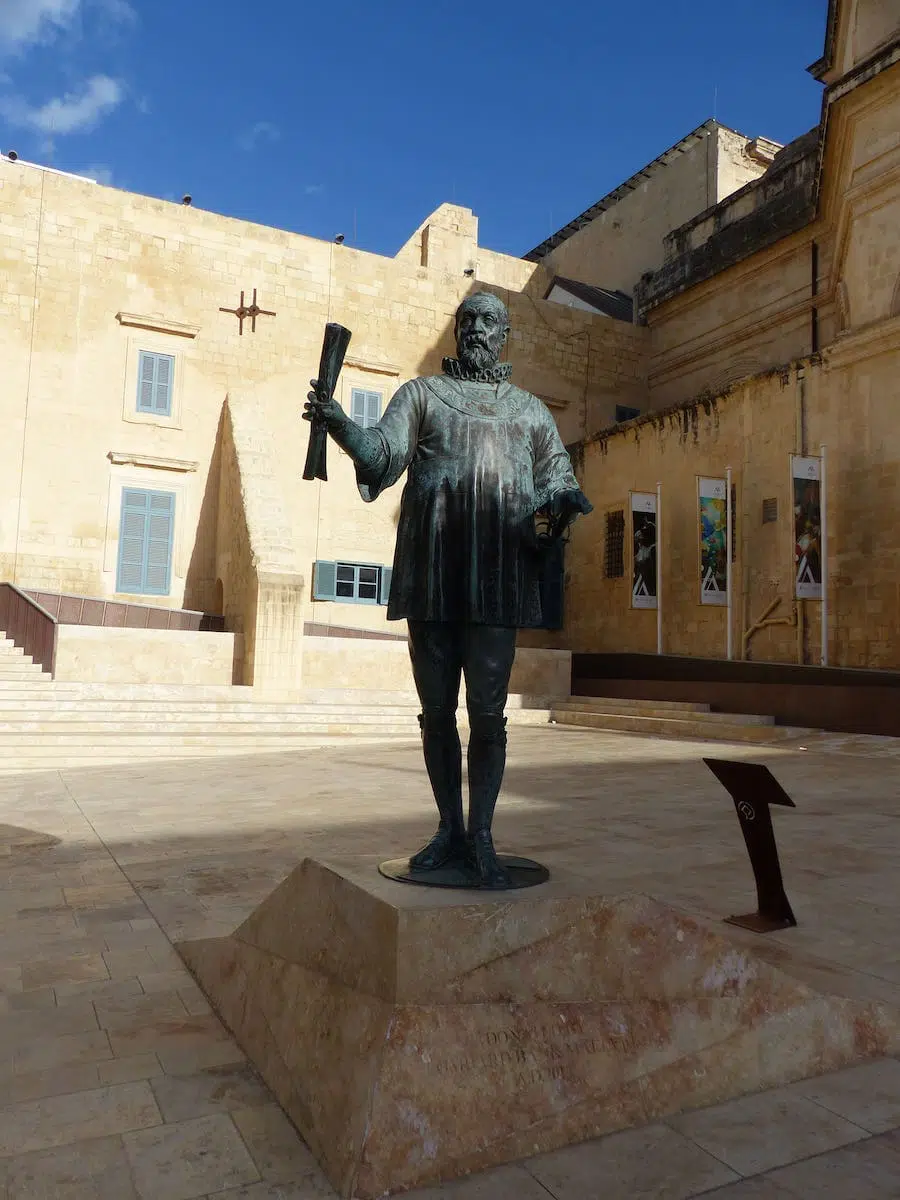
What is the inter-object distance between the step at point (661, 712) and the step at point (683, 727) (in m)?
0.06

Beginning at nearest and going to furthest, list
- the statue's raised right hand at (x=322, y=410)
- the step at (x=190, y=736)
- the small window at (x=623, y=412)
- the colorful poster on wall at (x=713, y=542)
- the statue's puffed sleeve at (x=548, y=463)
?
the statue's raised right hand at (x=322, y=410)
the statue's puffed sleeve at (x=548, y=463)
the step at (x=190, y=736)
the colorful poster on wall at (x=713, y=542)
the small window at (x=623, y=412)

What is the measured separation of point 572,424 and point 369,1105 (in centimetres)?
2152

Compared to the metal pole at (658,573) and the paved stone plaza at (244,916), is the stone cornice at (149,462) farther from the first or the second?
the paved stone plaza at (244,916)

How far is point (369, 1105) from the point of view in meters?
2.01

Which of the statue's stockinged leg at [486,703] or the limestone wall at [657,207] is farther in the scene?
the limestone wall at [657,207]

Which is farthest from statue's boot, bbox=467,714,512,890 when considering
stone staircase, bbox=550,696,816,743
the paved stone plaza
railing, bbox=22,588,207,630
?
railing, bbox=22,588,207,630

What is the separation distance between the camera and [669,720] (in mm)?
13203

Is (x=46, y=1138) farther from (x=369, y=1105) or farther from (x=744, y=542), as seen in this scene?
(x=744, y=542)

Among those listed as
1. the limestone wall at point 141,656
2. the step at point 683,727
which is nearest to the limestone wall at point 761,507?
the step at point 683,727

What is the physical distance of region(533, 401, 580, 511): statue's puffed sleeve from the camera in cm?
327

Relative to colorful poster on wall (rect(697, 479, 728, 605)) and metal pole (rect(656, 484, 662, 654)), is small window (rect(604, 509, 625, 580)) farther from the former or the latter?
colorful poster on wall (rect(697, 479, 728, 605))

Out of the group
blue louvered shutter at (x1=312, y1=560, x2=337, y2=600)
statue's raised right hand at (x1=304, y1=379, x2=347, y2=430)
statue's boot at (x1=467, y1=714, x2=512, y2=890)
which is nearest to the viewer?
statue's raised right hand at (x1=304, y1=379, x2=347, y2=430)

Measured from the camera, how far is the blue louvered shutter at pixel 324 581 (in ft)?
60.8

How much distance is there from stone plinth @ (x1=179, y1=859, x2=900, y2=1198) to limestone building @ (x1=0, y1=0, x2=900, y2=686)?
11.2 meters
